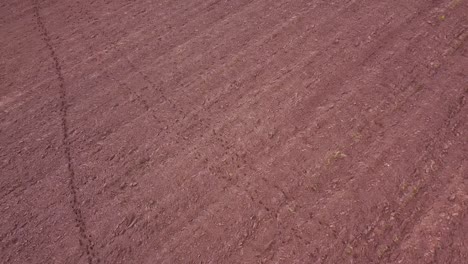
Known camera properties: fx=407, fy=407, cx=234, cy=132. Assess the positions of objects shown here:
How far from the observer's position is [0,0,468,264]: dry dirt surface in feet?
10.4

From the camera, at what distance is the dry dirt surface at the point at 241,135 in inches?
124

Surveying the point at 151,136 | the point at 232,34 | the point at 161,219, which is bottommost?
the point at 161,219

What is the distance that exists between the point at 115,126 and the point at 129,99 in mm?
377

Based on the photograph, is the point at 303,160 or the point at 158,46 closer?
the point at 303,160

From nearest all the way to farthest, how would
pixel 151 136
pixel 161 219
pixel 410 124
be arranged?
1. pixel 161 219
2. pixel 410 124
3. pixel 151 136

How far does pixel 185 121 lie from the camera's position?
4.01 meters

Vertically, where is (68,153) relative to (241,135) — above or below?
above

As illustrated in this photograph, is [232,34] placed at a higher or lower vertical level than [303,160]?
higher

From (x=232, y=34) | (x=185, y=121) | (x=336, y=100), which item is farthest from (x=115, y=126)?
(x=336, y=100)

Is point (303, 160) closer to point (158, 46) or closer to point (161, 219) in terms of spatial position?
point (161, 219)

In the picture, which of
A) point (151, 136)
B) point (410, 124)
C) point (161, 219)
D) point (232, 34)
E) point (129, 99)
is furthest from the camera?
point (232, 34)

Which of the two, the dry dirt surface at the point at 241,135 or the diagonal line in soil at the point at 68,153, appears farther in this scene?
the diagonal line in soil at the point at 68,153

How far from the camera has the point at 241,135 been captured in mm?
3828

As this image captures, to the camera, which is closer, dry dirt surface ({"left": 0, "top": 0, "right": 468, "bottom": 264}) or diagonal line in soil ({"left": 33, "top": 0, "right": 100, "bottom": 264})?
dry dirt surface ({"left": 0, "top": 0, "right": 468, "bottom": 264})
